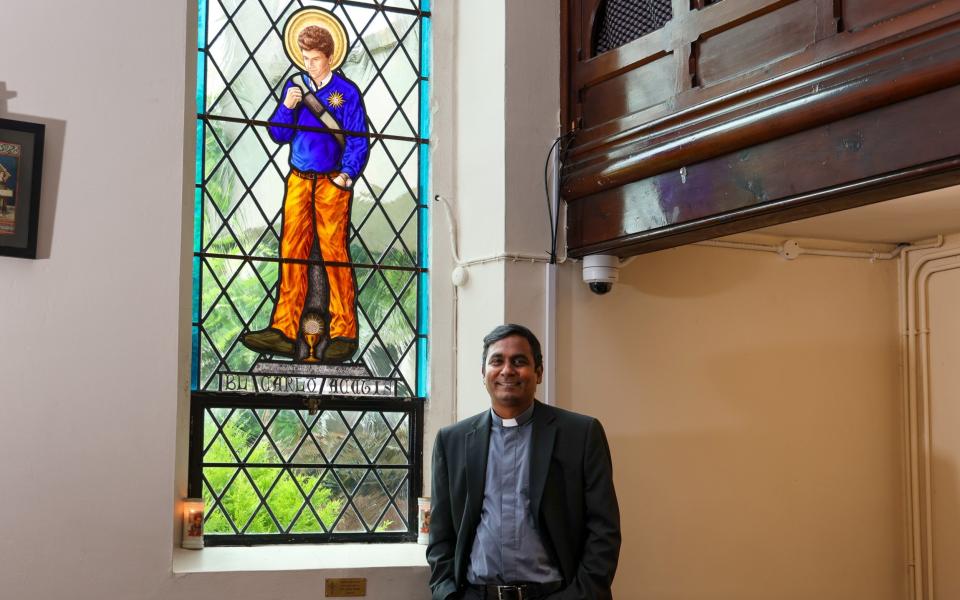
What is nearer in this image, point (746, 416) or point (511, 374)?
point (511, 374)

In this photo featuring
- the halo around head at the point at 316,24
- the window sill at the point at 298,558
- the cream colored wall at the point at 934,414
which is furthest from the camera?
the cream colored wall at the point at 934,414

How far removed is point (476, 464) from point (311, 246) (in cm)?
163

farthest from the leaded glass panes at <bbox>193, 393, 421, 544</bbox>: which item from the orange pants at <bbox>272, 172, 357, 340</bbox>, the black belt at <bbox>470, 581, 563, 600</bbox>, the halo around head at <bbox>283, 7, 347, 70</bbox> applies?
the halo around head at <bbox>283, 7, 347, 70</bbox>

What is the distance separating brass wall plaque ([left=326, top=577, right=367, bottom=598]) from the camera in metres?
4.50

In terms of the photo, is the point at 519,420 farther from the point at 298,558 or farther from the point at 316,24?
the point at 316,24

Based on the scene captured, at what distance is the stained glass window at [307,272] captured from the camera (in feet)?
15.9

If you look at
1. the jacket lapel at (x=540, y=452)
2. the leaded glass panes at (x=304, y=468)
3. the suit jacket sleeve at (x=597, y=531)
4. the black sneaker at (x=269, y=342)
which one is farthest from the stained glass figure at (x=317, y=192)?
the suit jacket sleeve at (x=597, y=531)

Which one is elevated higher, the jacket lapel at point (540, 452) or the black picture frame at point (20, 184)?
the black picture frame at point (20, 184)

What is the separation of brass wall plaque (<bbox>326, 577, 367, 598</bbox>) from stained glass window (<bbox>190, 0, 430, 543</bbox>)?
0.41 meters

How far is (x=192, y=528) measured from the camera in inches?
181

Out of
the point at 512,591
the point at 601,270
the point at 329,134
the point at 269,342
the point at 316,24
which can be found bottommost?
the point at 512,591

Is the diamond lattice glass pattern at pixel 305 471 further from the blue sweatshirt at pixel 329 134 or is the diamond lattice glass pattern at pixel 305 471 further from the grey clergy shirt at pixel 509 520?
the grey clergy shirt at pixel 509 520

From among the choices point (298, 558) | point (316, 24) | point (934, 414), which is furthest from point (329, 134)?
point (934, 414)

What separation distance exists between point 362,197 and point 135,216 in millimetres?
1087
